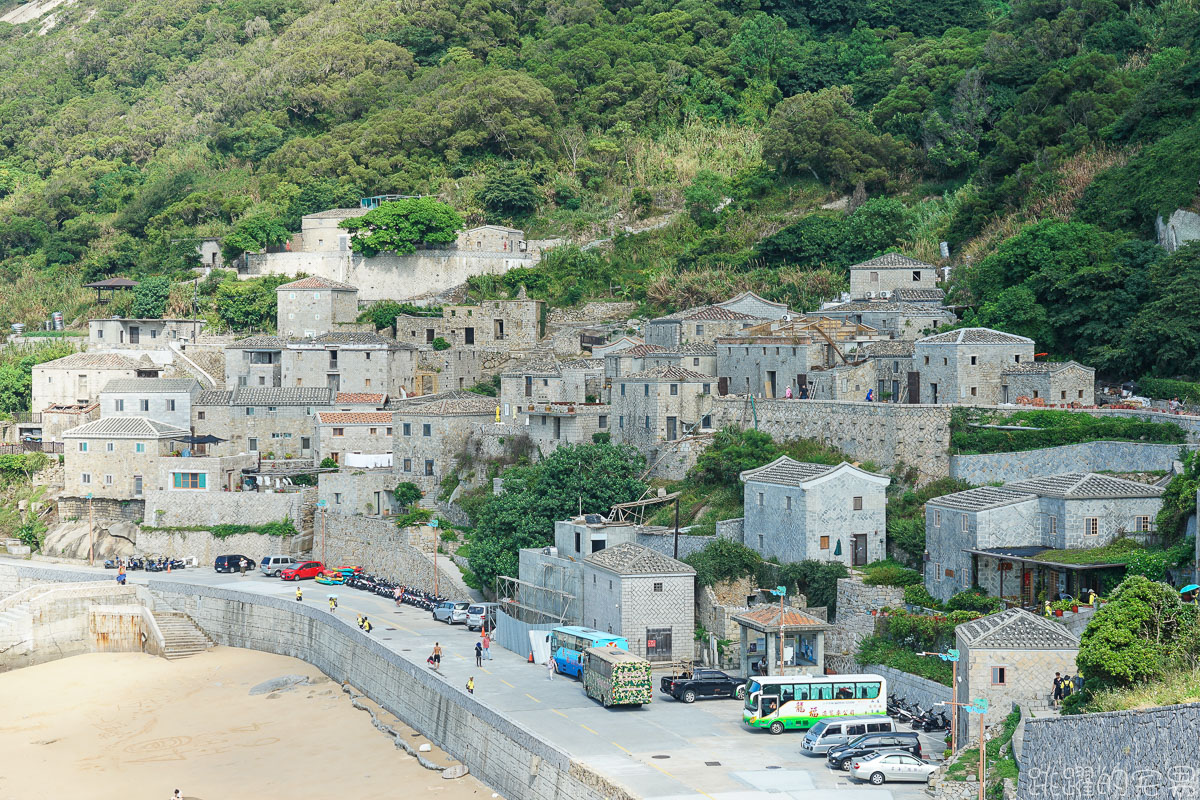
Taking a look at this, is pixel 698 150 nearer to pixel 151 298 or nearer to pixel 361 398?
pixel 361 398

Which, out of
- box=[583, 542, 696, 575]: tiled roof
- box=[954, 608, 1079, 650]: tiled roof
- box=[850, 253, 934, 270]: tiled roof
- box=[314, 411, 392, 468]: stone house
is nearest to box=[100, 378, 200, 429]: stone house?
box=[314, 411, 392, 468]: stone house

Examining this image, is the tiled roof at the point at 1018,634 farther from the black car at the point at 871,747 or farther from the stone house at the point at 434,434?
the stone house at the point at 434,434

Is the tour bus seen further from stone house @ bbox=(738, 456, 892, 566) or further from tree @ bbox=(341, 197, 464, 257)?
tree @ bbox=(341, 197, 464, 257)

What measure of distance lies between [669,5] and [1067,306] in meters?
54.4

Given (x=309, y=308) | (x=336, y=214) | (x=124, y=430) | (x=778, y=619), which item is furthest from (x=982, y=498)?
(x=336, y=214)

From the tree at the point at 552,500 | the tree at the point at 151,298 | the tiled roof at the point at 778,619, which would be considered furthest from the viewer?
the tree at the point at 151,298

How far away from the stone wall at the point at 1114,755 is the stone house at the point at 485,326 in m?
45.7

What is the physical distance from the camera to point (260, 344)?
6625 centimetres

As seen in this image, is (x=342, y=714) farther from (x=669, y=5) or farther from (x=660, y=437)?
(x=669, y=5)

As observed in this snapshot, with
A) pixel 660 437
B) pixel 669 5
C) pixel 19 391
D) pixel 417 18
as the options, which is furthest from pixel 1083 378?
pixel 417 18

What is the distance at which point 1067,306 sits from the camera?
157 ft

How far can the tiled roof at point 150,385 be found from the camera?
209 ft

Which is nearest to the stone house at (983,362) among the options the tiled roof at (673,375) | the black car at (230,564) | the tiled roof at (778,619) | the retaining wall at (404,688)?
the tiled roof at (673,375)

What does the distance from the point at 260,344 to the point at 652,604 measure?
3367 cm
